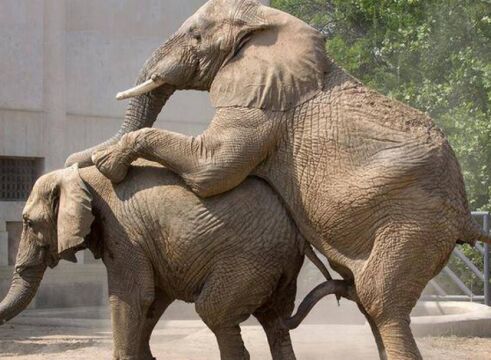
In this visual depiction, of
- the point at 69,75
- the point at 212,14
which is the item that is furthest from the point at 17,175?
the point at 212,14

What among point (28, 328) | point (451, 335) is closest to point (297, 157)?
point (451, 335)

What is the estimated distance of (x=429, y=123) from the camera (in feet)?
23.8

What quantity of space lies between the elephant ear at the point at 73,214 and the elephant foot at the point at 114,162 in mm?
174

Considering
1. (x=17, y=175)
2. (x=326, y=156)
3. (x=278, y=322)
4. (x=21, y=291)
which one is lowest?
(x=17, y=175)

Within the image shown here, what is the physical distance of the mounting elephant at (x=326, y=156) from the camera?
23.0 feet

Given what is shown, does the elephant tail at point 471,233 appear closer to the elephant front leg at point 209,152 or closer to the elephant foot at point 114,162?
the elephant front leg at point 209,152

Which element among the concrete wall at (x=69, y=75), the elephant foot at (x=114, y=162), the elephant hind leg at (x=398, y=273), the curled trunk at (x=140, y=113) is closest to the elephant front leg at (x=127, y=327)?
the elephant foot at (x=114, y=162)

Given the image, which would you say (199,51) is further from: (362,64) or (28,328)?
(362,64)

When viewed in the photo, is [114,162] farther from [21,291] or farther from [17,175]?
[17,175]

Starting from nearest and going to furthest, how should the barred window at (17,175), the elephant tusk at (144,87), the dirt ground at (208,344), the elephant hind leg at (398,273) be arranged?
the elephant hind leg at (398,273)
the elephant tusk at (144,87)
the dirt ground at (208,344)
the barred window at (17,175)

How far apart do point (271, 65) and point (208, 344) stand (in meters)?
4.76

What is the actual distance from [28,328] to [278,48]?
9.12m

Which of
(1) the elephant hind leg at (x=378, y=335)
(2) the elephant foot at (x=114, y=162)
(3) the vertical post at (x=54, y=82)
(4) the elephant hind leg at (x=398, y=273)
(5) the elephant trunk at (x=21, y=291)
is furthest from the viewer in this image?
(3) the vertical post at (x=54, y=82)

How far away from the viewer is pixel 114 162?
7.61 m
